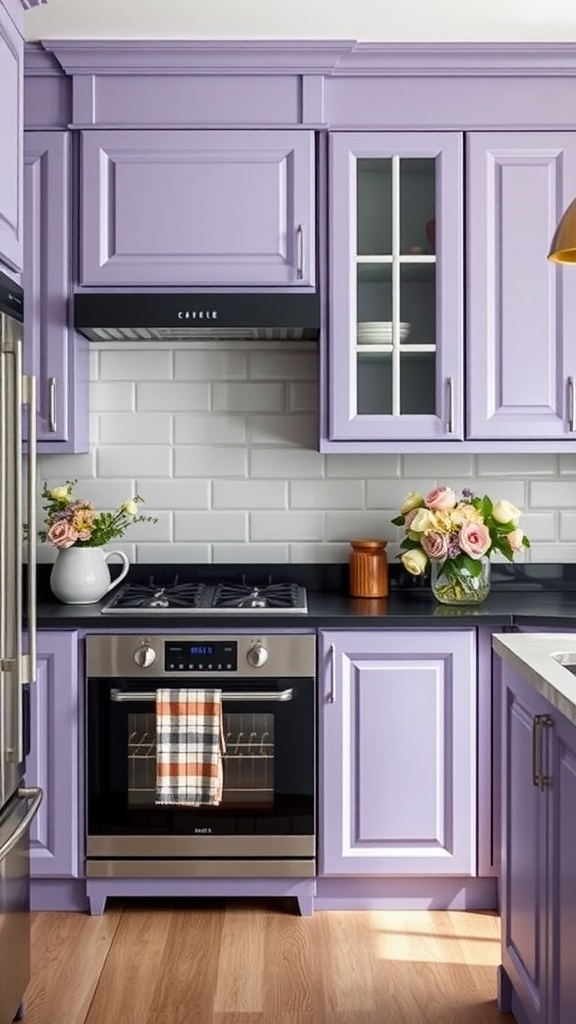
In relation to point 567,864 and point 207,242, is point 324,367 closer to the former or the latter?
point 207,242

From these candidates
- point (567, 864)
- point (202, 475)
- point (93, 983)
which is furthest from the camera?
point (202, 475)

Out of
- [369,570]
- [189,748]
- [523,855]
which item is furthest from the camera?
[369,570]

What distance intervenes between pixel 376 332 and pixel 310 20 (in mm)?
910

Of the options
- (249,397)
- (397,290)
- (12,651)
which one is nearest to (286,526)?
(249,397)

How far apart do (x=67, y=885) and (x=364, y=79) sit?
256cm

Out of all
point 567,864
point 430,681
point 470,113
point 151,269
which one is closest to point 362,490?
point 430,681

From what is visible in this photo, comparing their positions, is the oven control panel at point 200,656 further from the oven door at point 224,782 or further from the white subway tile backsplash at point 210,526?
the white subway tile backsplash at point 210,526

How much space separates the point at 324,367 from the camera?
320cm

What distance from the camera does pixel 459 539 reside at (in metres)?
3.17

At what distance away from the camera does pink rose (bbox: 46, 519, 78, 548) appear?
10.3ft

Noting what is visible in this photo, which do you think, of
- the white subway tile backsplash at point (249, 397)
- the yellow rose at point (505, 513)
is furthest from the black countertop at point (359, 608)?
the white subway tile backsplash at point (249, 397)

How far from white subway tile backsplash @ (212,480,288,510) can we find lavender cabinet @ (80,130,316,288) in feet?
Answer: 2.36

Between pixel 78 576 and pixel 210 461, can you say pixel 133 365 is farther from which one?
pixel 78 576

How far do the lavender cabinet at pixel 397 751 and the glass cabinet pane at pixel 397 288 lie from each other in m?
0.74
